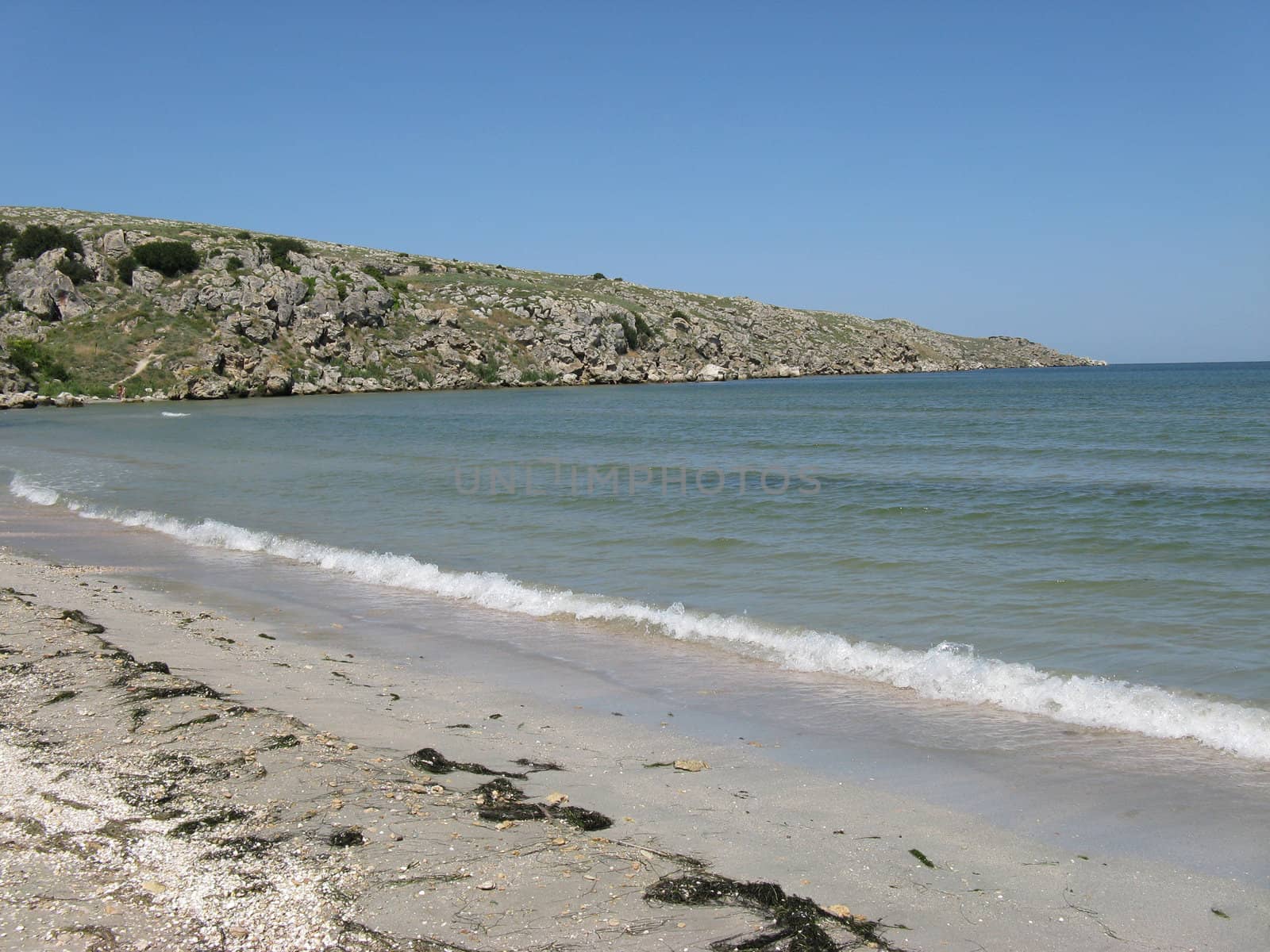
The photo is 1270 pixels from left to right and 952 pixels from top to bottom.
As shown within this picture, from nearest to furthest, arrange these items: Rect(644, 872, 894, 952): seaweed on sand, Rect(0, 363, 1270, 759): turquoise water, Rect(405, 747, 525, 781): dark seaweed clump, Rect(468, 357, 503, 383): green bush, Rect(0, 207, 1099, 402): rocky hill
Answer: Rect(644, 872, 894, 952): seaweed on sand → Rect(405, 747, 525, 781): dark seaweed clump → Rect(0, 363, 1270, 759): turquoise water → Rect(0, 207, 1099, 402): rocky hill → Rect(468, 357, 503, 383): green bush

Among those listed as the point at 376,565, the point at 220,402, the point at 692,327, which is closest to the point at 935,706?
the point at 376,565

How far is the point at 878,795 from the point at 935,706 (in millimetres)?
2037

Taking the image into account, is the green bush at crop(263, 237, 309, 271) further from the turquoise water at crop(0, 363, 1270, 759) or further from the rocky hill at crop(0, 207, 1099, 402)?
the turquoise water at crop(0, 363, 1270, 759)

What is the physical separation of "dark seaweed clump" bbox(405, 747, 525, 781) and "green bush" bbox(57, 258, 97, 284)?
252 feet

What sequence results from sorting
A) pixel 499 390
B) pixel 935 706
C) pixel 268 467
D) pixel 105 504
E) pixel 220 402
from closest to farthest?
pixel 935 706 → pixel 105 504 → pixel 268 467 → pixel 220 402 → pixel 499 390

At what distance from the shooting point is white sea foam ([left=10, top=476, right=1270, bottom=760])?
6480mm

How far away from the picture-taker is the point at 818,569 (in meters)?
12.0

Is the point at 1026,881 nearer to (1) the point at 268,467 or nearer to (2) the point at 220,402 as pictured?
(1) the point at 268,467

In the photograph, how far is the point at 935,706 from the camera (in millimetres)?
7141

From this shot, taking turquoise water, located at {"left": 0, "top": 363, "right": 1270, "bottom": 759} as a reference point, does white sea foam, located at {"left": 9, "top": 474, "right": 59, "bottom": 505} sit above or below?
below

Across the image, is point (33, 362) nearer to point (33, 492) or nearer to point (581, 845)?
point (33, 492)

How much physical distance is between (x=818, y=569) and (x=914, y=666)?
4.15 meters

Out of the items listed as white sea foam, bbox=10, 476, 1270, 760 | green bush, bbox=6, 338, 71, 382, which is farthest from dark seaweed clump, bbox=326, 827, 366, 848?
green bush, bbox=6, 338, 71, 382

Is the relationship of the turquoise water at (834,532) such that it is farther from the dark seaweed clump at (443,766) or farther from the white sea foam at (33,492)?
the dark seaweed clump at (443,766)
